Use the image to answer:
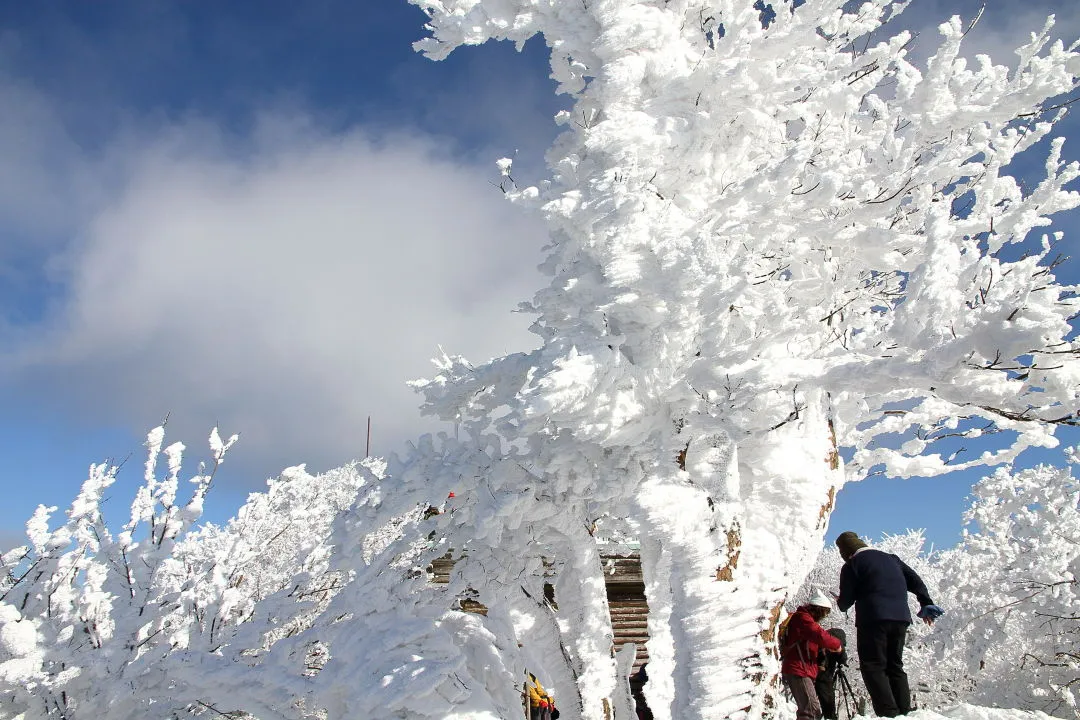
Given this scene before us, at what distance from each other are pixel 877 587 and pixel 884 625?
0.88 feet

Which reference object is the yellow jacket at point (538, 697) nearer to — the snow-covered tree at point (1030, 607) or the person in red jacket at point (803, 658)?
the person in red jacket at point (803, 658)

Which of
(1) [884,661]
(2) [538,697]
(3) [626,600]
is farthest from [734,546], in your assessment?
(3) [626,600]

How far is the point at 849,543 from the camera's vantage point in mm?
5344

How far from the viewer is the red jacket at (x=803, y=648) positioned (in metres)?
5.25

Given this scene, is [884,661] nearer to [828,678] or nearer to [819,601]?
[819,601]

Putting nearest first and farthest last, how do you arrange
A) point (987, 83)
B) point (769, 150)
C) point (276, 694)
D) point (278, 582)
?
point (276, 694) < point (987, 83) < point (769, 150) < point (278, 582)

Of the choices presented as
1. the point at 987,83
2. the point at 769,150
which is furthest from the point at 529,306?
the point at 987,83

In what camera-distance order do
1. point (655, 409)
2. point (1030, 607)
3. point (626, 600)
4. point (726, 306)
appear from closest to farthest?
point (726, 306)
point (655, 409)
point (1030, 607)
point (626, 600)

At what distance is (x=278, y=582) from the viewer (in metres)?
9.50

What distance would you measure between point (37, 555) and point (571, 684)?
4065 mm

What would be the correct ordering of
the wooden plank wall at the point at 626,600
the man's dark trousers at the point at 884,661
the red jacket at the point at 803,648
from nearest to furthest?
the man's dark trousers at the point at 884,661 < the red jacket at the point at 803,648 < the wooden plank wall at the point at 626,600

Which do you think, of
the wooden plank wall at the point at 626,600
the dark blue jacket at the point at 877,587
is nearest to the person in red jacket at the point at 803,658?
the dark blue jacket at the point at 877,587

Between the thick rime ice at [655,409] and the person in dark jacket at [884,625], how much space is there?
2.19 feet

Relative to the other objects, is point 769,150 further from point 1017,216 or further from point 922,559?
point 922,559
